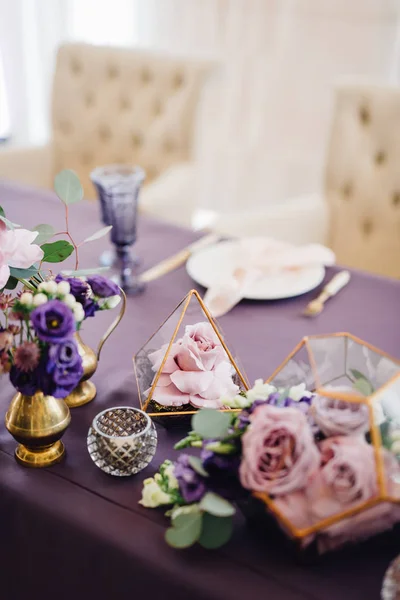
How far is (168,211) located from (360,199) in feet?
1.91

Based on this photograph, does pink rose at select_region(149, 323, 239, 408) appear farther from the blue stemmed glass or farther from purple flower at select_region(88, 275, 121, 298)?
the blue stemmed glass

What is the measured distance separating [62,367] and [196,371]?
218mm

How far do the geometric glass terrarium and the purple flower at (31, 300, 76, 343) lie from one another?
25 centimetres

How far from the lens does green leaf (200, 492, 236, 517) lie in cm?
62

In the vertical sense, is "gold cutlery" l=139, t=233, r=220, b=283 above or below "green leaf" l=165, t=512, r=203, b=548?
below

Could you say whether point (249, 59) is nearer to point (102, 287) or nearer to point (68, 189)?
point (68, 189)

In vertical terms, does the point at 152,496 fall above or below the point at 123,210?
below

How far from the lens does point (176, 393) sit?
Result: 84cm

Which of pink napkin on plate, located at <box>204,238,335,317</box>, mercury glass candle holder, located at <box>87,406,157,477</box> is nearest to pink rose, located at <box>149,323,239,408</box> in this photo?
mercury glass candle holder, located at <box>87,406,157,477</box>

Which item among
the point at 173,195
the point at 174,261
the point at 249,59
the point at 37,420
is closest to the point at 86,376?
the point at 37,420

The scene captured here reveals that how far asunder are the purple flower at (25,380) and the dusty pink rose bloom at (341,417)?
0.30 meters

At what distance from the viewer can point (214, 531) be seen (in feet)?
2.12

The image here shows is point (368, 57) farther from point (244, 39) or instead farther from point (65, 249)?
point (65, 249)

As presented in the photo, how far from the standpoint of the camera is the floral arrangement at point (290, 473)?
60 cm
